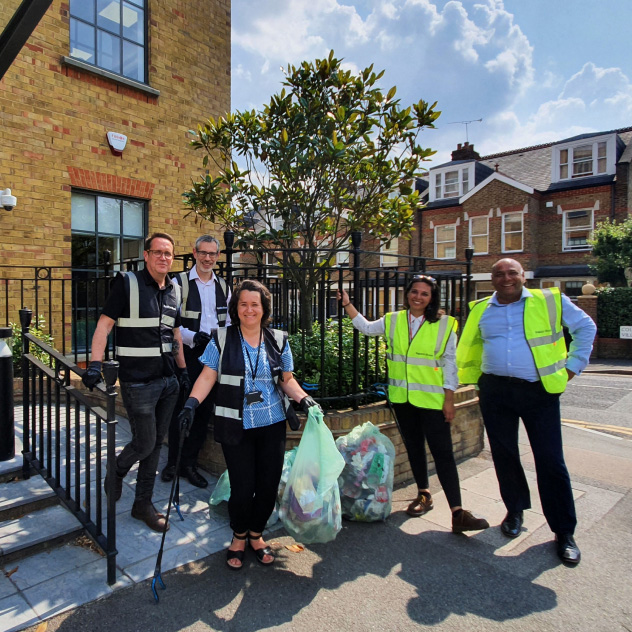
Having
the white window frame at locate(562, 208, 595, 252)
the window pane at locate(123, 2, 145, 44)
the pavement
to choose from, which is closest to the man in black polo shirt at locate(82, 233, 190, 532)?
the pavement

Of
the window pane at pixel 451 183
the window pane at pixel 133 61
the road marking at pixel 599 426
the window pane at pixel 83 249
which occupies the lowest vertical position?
the road marking at pixel 599 426

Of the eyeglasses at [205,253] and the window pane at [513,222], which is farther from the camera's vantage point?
the window pane at [513,222]

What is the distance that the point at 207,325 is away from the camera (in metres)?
3.73

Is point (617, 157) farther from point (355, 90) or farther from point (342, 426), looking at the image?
point (342, 426)

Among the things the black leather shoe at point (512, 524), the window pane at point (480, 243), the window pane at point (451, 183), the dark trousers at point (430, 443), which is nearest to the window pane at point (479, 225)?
the window pane at point (480, 243)

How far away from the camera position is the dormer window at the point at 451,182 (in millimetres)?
23672

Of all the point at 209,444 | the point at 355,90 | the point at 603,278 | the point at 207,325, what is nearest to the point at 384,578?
the point at 209,444

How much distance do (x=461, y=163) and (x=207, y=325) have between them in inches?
900

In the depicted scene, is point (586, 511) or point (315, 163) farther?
point (315, 163)

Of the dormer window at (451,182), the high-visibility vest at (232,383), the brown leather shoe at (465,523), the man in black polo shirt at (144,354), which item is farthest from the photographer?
the dormer window at (451,182)

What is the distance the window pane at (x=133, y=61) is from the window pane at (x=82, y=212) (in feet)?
7.00

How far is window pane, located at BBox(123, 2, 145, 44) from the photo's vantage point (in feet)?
24.3

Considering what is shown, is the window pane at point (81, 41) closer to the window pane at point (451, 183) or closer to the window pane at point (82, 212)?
the window pane at point (82, 212)

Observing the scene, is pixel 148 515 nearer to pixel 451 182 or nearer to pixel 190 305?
pixel 190 305
